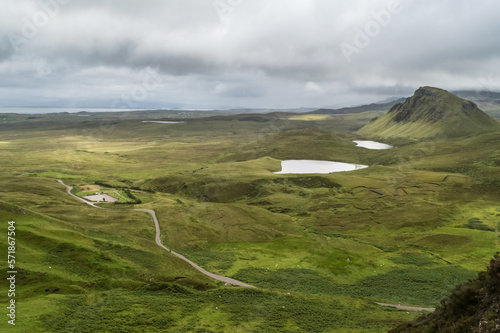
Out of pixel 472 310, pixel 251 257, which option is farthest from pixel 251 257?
pixel 472 310

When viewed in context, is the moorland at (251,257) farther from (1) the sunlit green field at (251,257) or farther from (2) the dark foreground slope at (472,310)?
(2) the dark foreground slope at (472,310)

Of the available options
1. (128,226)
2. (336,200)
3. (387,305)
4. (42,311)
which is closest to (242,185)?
(336,200)

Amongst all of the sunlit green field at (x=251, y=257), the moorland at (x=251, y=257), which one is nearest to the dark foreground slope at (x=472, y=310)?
the moorland at (x=251, y=257)

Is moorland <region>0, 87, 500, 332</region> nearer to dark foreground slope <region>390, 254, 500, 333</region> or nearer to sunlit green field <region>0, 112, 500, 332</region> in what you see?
sunlit green field <region>0, 112, 500, 332</region>

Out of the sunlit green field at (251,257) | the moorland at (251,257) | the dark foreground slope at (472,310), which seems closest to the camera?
the dark foreground slope at (472,310)

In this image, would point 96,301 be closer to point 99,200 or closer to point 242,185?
point 99,200

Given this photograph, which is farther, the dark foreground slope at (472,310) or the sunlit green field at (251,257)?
the sunlit green field at (251,257)

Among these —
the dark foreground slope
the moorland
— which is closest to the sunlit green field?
the moorland

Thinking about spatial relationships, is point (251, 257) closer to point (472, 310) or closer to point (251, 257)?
point (251, 257)
